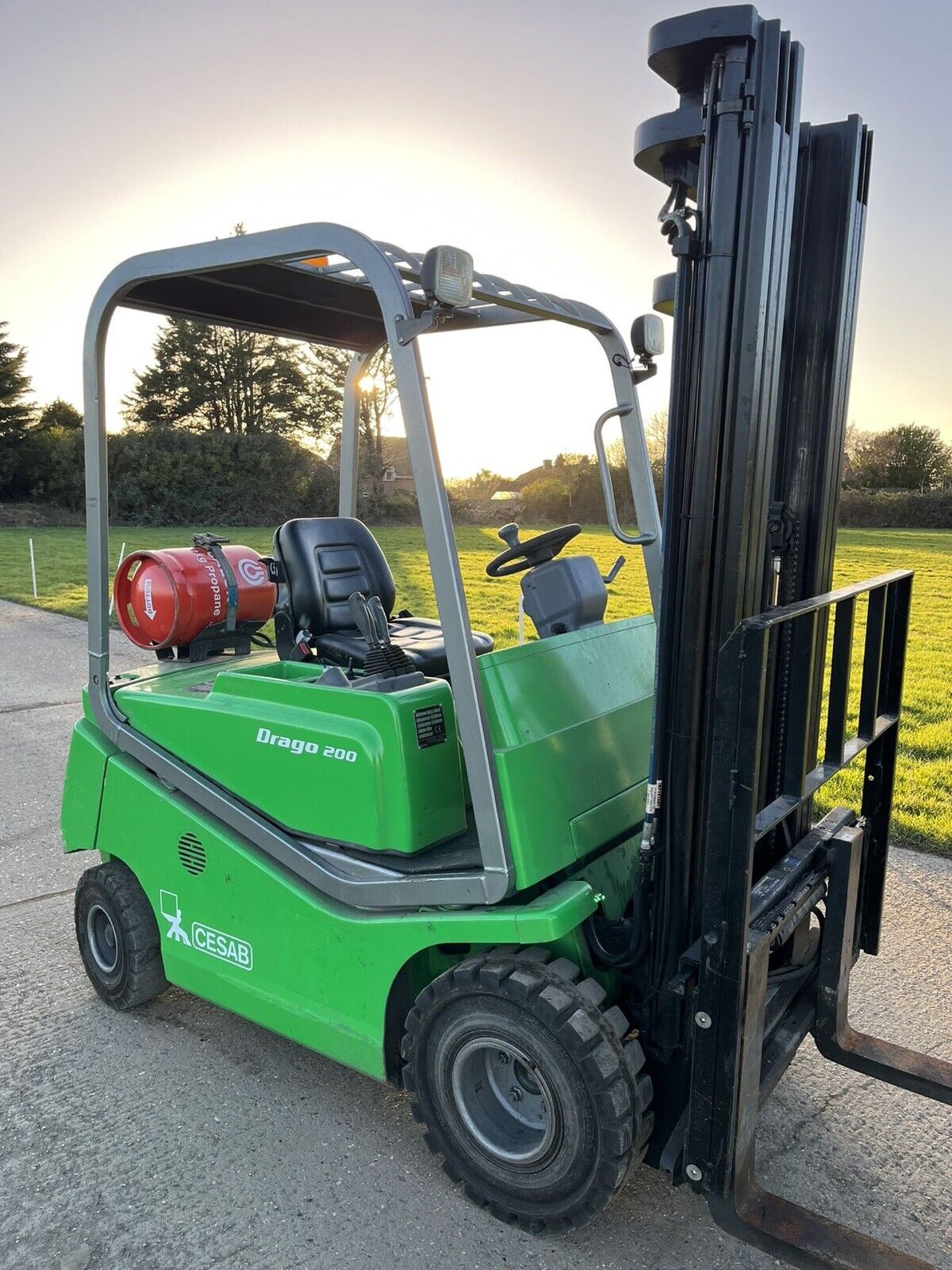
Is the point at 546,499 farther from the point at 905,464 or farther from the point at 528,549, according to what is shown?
the point at 905,464

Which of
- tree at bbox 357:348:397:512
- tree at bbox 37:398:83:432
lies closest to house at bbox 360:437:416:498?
tree at bbox 357:348:397:512

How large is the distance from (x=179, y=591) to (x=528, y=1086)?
2.15 meters

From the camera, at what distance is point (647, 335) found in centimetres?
312

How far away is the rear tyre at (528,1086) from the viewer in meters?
2.38

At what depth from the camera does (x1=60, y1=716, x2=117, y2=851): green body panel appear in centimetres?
357

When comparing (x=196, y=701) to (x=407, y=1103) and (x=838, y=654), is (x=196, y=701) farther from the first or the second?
(x=838, y=654)

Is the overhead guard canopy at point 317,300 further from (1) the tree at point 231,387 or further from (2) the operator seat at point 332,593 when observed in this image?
(1) the tree at point 231,387

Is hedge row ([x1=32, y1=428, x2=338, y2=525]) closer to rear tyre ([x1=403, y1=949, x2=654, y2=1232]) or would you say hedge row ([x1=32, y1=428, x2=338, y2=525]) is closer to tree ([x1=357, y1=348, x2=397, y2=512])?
tree ([x1=357, y1=348, x2=397, y2=512])

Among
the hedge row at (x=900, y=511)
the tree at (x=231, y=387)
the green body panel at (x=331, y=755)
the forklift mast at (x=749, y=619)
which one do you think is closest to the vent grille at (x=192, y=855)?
the green body panel at (x=331, y=755)

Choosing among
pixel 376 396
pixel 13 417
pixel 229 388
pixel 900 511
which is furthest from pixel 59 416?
pixel 376 396

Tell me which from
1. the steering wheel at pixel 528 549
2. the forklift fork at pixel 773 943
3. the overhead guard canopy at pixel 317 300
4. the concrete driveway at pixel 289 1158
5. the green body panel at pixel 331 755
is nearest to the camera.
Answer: the forklift fork at pixel 773 943

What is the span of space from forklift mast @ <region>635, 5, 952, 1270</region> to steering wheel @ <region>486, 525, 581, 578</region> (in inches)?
24.4

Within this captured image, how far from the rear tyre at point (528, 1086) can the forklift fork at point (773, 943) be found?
203mm

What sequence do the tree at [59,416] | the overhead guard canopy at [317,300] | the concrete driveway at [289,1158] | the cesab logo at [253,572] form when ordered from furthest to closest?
the tree at [59,416] → the cesab logo at [253,572] → the overhead guard canopy at [317,300] → the concrete driveway at [289,1158]
